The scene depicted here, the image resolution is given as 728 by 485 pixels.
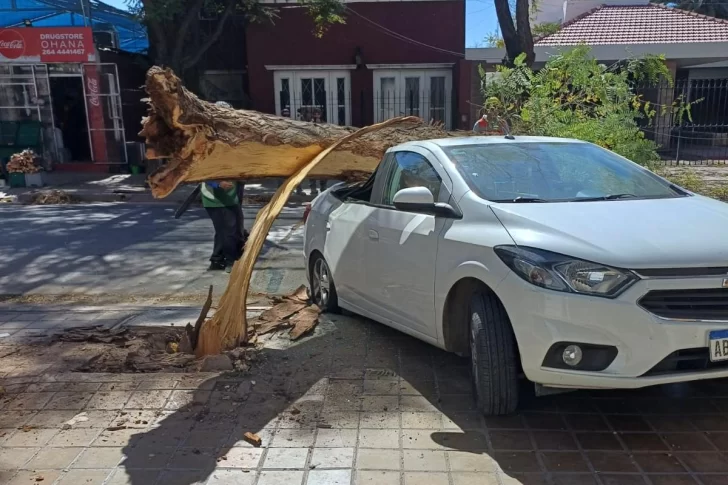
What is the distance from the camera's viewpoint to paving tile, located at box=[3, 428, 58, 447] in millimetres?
3680

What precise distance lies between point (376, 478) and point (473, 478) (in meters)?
0.49

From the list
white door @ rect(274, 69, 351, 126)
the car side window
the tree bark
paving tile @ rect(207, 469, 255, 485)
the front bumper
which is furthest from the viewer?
white door @ rect(274, 69, 351, 126)

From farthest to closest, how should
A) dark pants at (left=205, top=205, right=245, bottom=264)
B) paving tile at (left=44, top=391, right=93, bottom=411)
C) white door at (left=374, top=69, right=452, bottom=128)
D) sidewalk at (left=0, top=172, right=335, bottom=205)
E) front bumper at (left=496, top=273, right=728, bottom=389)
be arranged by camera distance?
white door at (left=374, top=69, right=452, bottom=128) → sidewalk at (left=0, top=172, right=335, bottom=205) → dark pants at (left=205, top=205, right=245, bottom=264) → paving tile at (left=44, top=391, right=93, bottom=411) → front bumper at (left=496, top=273, right=728, bottom=389)

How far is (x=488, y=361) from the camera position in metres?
3.59

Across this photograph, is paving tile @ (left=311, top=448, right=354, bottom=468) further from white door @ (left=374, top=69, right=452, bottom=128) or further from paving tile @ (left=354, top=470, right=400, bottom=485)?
white door @ (left=374, top=69, right=452, bottom=128)

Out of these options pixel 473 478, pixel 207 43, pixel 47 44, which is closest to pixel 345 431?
pixel 473 478

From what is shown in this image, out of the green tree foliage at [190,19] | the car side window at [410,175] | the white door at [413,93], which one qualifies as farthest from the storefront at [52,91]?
the car side window at [410,175]

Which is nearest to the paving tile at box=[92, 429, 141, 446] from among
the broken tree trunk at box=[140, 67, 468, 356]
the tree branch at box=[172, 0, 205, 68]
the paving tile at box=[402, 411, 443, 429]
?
the broken tree trunk at box=[140, 67, 468, 356]

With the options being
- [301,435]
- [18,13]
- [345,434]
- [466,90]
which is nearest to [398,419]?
[345,434]

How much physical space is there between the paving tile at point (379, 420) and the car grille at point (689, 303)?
1.59m

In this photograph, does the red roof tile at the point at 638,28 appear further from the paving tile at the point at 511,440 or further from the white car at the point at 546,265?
the paving tile at the point at 511,440

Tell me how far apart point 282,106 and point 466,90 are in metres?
5.77

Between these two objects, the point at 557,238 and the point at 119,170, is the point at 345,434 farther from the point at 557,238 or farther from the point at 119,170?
the point at 119,170

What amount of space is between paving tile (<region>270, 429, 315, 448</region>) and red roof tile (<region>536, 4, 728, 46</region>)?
19.2 meters
